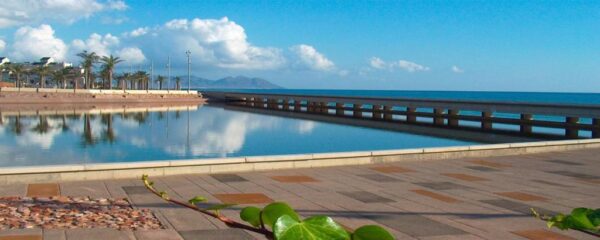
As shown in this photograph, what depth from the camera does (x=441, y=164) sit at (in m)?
14.6

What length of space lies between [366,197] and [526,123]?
37.1 m

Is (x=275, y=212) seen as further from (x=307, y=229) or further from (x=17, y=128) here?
(x=17, y=128)

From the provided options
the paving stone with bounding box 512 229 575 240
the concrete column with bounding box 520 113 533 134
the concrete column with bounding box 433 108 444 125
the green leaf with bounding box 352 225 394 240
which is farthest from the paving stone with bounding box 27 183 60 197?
the concrete column with bounding box 433 108 444 125

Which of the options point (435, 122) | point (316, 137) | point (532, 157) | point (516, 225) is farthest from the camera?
point (435, 122)

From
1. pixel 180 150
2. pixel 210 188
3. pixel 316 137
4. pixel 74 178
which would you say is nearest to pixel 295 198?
pixel 210 188

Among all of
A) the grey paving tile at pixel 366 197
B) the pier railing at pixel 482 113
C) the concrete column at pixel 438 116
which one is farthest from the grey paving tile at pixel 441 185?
the concrete column at pixel 438 116

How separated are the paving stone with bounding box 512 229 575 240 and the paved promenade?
0.04 feet

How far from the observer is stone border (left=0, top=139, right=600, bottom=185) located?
10719 millimetres

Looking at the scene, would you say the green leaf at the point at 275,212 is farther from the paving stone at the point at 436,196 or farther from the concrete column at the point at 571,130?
the concrete column at the point at 571,130

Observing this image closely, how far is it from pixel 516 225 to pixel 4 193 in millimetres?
7534

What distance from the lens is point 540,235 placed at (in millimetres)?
7336

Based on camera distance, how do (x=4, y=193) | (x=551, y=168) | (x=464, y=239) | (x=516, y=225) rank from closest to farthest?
1. (x=464, y=239)
2. (x=516, y=225)
3. (x=4, y=193)
4. (x=551, y=168)

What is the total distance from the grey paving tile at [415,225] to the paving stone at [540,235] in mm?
731

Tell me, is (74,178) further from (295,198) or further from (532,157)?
(532,157)
